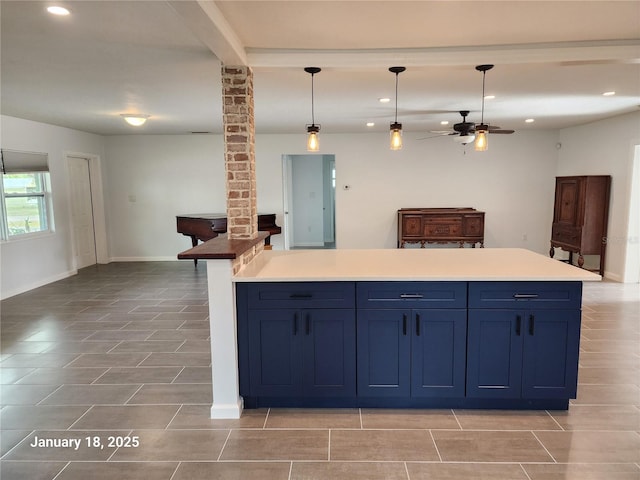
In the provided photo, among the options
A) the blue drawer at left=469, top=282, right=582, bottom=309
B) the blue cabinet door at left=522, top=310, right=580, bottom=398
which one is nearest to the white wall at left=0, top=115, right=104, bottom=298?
the blue drawer at left=469, top=282, right=582, bottom=309

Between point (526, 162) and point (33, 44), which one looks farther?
point (526, 162)

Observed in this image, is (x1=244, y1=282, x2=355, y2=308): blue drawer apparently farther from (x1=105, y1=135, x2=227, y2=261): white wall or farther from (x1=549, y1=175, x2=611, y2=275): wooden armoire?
(x1=105, y1=135, x2=227, y2=261): white wall

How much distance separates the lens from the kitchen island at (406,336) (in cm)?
245

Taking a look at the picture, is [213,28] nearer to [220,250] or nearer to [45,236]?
[220,250]

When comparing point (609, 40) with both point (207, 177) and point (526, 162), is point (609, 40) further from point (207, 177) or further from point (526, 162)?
point (207, 177)

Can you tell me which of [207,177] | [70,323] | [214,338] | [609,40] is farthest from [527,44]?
[207,177]

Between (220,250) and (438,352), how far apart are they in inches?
57.5

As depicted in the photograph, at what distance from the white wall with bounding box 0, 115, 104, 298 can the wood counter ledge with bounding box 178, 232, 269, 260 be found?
409cm

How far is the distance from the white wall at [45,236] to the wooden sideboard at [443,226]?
18.0 ft

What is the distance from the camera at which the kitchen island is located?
245cm

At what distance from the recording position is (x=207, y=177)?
299 inches

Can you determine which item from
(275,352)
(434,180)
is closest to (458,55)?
(275,352)

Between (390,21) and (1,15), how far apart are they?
2.18 m

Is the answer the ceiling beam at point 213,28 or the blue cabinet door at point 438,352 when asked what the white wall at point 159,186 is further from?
the blue cabinet door at point 438,352
